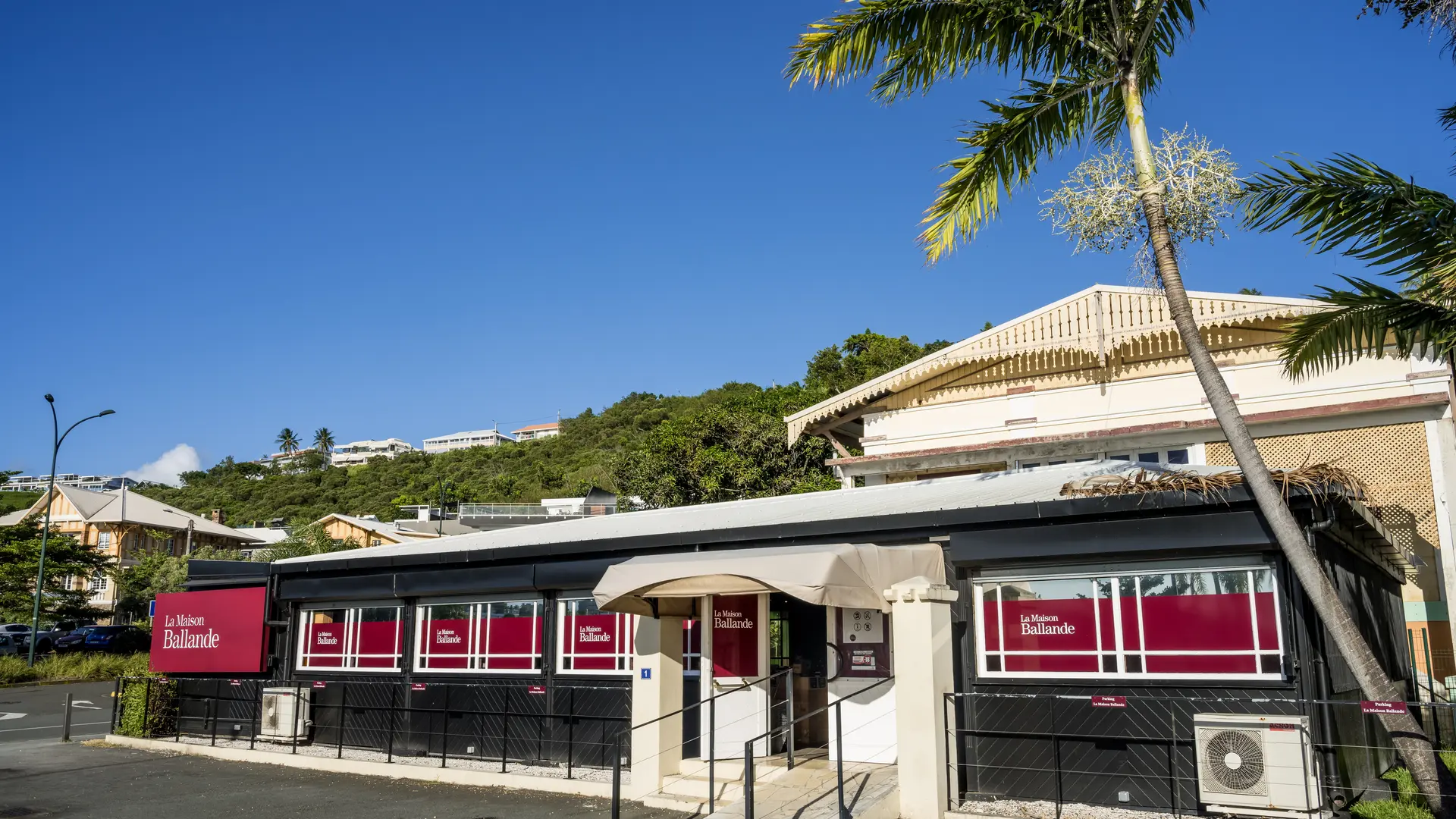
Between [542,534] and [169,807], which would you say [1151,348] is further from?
[169,807]

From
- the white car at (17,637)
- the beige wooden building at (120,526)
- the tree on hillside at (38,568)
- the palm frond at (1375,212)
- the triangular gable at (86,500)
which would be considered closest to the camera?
the palm frond at (1375,212)

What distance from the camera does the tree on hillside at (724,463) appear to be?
41.2 m

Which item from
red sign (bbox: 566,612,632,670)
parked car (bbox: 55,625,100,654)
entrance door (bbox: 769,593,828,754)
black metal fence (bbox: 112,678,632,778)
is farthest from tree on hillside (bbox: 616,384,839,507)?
entrance door (bbox: 769,593,828,754)

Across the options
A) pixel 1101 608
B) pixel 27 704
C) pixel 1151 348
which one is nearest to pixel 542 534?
pixel 1101 608

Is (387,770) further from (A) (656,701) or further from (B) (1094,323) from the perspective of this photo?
(B) (1094,323)

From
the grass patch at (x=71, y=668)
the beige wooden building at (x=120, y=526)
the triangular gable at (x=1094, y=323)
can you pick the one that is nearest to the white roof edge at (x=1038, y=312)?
the triangular gable at (x=1094, y=323)

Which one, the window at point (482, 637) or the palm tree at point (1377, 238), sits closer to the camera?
the palm tree at point (1377, 238)

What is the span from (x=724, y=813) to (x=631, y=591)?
99.6 inches

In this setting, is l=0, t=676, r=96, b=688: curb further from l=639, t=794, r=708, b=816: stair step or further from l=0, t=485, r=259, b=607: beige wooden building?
l=0, t=485, r=259, b=607: beige wooden building

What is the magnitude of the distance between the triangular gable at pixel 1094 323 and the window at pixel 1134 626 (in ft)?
31.8

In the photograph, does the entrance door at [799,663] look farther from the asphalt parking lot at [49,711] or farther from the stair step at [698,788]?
the asphalt parking lot at [49,711]

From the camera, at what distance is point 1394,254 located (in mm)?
8727

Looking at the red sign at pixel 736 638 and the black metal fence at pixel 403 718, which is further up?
the red sign at pixel 736 638

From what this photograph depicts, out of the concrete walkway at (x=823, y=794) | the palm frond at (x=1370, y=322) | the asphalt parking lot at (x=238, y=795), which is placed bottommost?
the asphalt parking lot at (x=238, y=795)
